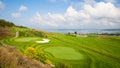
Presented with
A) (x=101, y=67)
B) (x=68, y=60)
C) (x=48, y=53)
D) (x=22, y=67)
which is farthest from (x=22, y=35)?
(x=22, y=67)

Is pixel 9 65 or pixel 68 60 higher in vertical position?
pixel 9 65

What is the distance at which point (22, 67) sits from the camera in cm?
995

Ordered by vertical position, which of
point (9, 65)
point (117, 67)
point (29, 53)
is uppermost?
point (9, 65)

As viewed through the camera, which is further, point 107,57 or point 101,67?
point 107,57

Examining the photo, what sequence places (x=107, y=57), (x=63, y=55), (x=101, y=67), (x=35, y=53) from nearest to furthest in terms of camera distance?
(x=35, y=53) → (x=101, y=67) → (x=63, y=55) → (x=107, y=57)

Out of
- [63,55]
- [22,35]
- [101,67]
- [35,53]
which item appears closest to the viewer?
[35,53]

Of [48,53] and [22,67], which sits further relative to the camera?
[48,53]

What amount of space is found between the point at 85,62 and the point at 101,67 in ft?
8.49

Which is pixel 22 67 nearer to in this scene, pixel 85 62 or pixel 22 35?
pixel 85 62

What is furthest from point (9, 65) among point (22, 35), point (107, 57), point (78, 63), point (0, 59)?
point (22, 35)

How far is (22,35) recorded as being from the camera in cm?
4850

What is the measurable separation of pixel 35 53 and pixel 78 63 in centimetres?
721

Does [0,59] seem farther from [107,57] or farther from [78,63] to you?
[107,57]

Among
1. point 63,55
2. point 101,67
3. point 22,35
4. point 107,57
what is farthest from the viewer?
point 22,35
